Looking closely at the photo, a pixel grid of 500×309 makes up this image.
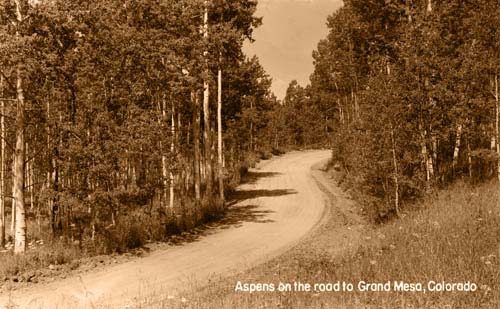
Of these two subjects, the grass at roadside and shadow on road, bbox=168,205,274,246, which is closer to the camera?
the grass at roadside

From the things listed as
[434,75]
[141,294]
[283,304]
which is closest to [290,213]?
[434,75]

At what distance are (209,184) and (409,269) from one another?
17.7 m

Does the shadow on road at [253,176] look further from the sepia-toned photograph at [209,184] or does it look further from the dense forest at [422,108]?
the dense forest at [422,108]

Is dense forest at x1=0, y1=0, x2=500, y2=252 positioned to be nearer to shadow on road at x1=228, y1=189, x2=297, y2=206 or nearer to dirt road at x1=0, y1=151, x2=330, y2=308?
dirt road at x1=0, y1=151, x2=330, y2=308

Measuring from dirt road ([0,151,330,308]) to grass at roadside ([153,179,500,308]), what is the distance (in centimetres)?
112

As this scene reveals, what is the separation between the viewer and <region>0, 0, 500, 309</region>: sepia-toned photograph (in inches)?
380

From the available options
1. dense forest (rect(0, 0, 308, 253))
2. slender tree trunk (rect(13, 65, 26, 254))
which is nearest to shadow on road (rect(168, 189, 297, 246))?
dense forest (rect(0, 0, 308, 253))

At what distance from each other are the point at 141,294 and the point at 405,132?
37.4 feet

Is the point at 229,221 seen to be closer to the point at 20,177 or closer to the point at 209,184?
the point at 209,184

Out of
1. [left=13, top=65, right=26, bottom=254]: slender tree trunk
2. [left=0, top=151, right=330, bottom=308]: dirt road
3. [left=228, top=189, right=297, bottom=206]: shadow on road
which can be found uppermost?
[left=13, top=65, right=26, bottom=254]: slender tree trunk

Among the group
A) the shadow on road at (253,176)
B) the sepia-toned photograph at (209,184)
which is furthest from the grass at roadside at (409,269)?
the shadow on road at (253,176)

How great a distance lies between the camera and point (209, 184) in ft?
85.0

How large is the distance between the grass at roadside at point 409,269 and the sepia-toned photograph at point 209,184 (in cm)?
5

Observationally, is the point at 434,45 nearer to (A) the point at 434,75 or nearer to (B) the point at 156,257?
(A) the point at 434,75
